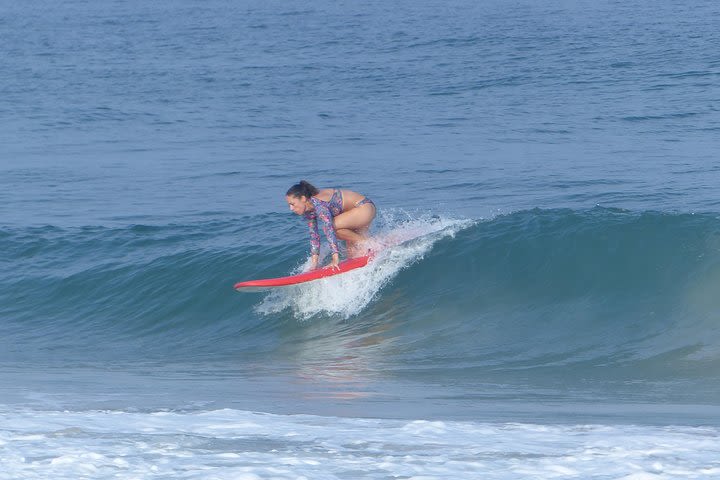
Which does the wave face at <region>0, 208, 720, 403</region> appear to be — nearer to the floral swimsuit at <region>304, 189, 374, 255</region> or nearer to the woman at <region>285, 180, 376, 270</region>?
the woman at <region>285, 180, 376, 270</region>

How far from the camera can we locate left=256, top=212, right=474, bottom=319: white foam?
11062mm

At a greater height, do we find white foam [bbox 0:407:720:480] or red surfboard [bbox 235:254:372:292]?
red surfboard [bbox 235:254:372:292]

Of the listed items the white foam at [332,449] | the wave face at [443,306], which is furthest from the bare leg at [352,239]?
the white foam at [332,449]

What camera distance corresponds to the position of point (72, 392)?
788 centimetres

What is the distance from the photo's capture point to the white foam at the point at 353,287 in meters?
11.1

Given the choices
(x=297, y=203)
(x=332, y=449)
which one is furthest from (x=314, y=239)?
(x=332, y=449)

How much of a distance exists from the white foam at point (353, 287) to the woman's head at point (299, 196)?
4.19 feet

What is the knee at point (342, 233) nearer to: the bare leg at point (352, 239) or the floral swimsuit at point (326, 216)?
the bare leg at point (352, 239)

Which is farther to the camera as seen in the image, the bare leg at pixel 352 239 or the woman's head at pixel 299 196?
the bare leg at pixel 352 239

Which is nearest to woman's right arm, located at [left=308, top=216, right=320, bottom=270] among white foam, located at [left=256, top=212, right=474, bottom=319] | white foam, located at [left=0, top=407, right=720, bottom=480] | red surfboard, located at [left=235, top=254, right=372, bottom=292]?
red surfboard, located at [left=235, top=254, right=372, bottom=292]

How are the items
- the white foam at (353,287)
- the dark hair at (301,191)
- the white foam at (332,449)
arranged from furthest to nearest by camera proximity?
the white foam at (353,287) < the dark hair at (301,191) < the white foam at (332,449)

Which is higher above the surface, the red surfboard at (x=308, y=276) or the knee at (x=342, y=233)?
the knee at (x=342, y=233)

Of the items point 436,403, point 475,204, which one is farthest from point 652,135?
point 436,403

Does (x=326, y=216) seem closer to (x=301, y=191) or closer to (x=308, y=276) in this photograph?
(x=301, y=191)
